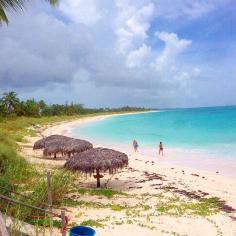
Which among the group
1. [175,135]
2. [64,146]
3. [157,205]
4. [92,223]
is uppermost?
[64,146]

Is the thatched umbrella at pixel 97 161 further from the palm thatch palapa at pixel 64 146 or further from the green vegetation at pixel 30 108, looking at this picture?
the green vegetation at pixel 30 108

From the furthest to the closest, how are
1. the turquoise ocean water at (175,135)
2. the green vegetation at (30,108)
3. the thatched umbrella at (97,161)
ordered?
the green vegetation at (30,108)
the turquoise ocean water at (175,135)
the thatched umbrella at (97,161)

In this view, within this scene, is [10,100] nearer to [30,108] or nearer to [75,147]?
[30,108]

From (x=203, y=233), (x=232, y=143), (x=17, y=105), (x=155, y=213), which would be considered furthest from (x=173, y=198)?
(x=17, y=105)

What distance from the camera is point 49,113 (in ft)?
247

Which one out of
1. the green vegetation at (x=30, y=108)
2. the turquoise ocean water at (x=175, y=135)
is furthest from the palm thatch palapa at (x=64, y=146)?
the green vegetation at (x=30, y=108)

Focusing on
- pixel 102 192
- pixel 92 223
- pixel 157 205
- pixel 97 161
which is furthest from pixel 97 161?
pixel 92 223

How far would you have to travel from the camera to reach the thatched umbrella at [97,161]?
1138cm

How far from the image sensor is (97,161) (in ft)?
37.6

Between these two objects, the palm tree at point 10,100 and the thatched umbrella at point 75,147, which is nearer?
the thatched umbrella at point 75,147

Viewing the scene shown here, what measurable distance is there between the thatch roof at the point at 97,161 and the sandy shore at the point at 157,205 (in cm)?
85

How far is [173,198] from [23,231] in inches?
238

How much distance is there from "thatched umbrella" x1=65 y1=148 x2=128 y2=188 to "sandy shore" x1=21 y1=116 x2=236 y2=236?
0.84 metres

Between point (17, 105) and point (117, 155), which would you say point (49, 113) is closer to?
point (17, 105)
